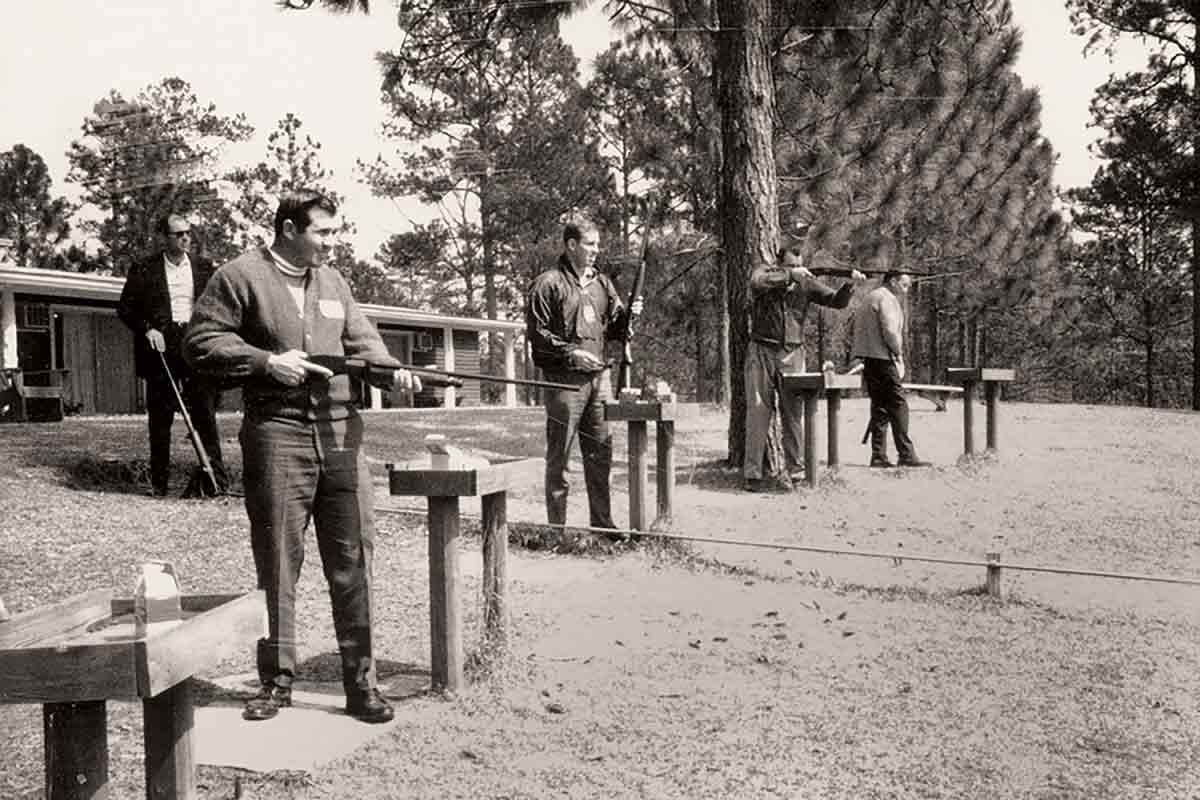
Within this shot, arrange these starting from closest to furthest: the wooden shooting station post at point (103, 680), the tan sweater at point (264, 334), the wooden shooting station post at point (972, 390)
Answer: the wooden shooting station post at point (103, 680)
the tan sweater at point (264, 334)
the wooden shooting station post at point (972, 390)

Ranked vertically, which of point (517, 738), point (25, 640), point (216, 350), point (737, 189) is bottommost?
point (517, 738)

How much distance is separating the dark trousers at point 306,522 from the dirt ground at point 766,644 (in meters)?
0.42

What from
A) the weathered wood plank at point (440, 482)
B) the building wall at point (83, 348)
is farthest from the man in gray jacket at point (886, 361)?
the building wall at point (83, 348)

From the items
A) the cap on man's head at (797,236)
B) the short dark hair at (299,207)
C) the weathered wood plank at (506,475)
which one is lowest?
the weathered wood plank at (506,475)

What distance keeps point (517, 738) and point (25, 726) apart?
1.77m

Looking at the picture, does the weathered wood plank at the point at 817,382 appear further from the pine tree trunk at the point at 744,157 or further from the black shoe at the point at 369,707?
the black shoe at the point at 369,707

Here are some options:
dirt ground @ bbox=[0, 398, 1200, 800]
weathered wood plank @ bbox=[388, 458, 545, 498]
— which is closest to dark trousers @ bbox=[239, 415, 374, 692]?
weathered wood plank @ bbox=[388, 458, 545, 498]

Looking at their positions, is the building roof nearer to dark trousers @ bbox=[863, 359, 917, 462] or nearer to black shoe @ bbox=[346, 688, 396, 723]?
dark trousers @ bbox=[863, 359, 917, 462]

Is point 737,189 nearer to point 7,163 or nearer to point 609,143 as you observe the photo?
point 609,143

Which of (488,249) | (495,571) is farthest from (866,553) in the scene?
(488,249)

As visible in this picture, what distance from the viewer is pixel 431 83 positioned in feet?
38.2

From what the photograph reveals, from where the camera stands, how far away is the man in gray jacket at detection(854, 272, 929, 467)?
10344 millimetres

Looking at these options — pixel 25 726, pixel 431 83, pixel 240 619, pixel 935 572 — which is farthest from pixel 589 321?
pixel 431 83

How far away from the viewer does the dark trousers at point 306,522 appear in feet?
13.0
